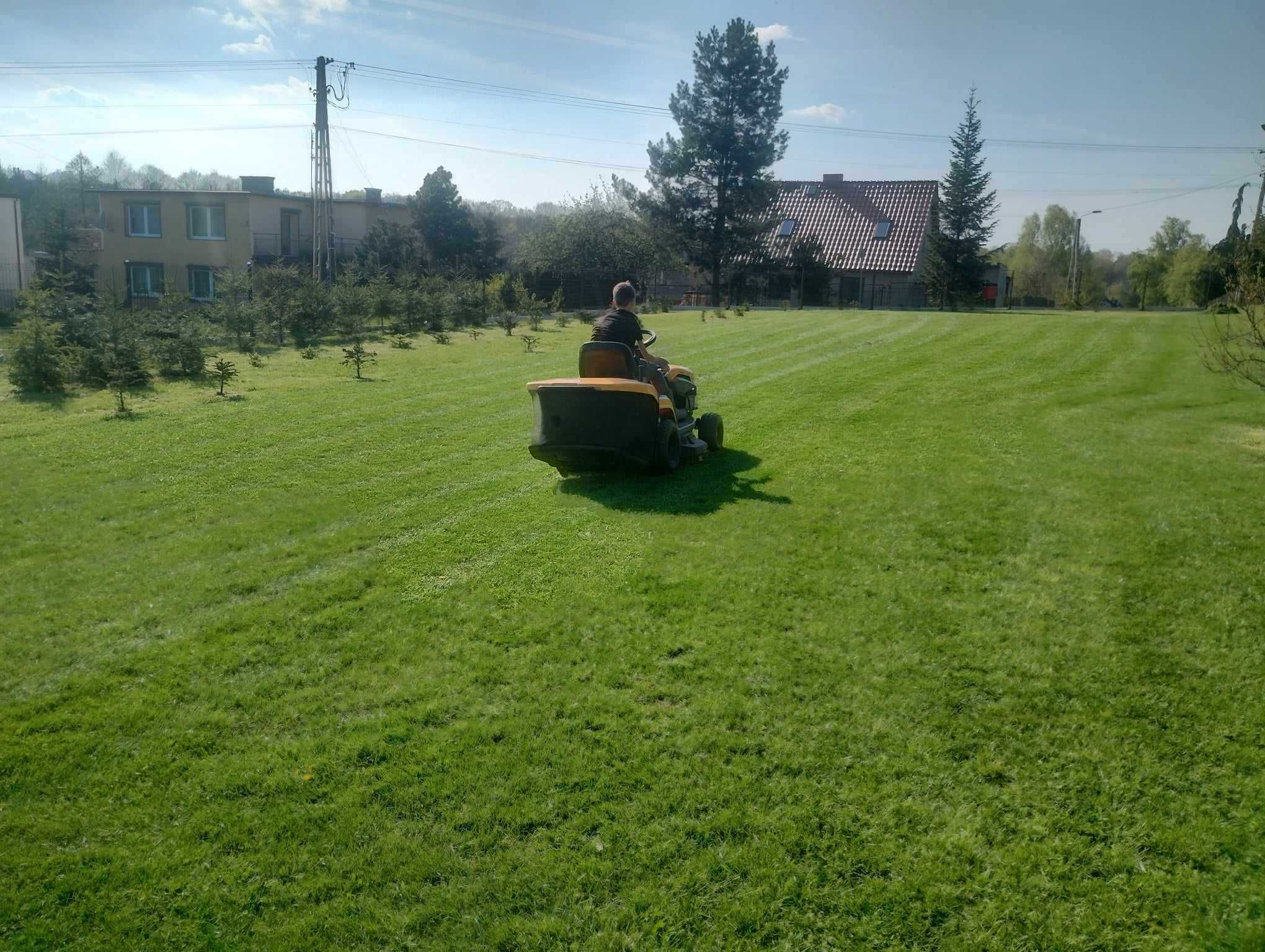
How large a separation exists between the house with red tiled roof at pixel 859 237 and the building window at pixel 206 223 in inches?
927

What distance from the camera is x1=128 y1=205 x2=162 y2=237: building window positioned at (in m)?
39.4

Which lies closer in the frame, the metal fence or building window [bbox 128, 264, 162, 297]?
the metal fence

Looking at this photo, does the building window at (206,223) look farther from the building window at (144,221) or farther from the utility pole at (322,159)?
the utility pole at (322,159)

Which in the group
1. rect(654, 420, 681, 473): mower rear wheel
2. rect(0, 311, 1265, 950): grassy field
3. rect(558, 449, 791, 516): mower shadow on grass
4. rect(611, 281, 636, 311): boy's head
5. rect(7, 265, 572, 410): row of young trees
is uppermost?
rect(611, 281, 636, 311): boy's head

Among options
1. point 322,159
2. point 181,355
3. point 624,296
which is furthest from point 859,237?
point 624,296

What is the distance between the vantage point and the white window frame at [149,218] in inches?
1548

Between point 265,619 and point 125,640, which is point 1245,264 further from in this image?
point 125,640

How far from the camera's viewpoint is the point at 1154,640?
17.8ft

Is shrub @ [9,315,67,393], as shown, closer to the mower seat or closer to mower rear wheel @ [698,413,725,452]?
the mower seat

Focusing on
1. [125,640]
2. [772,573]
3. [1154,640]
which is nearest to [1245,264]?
[1154,640]

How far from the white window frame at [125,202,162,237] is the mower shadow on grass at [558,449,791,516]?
124ft

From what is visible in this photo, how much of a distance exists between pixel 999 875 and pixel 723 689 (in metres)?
1.65

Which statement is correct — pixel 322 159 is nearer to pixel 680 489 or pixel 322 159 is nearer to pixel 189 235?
pixel 189 235

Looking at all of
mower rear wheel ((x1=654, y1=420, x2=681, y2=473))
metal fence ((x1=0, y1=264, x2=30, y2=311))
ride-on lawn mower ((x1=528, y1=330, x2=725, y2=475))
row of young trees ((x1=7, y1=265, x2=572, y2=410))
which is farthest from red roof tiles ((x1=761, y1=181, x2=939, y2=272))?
ride-on lawn mower ((x1=528, y1=330, x2=725, y2=475))
